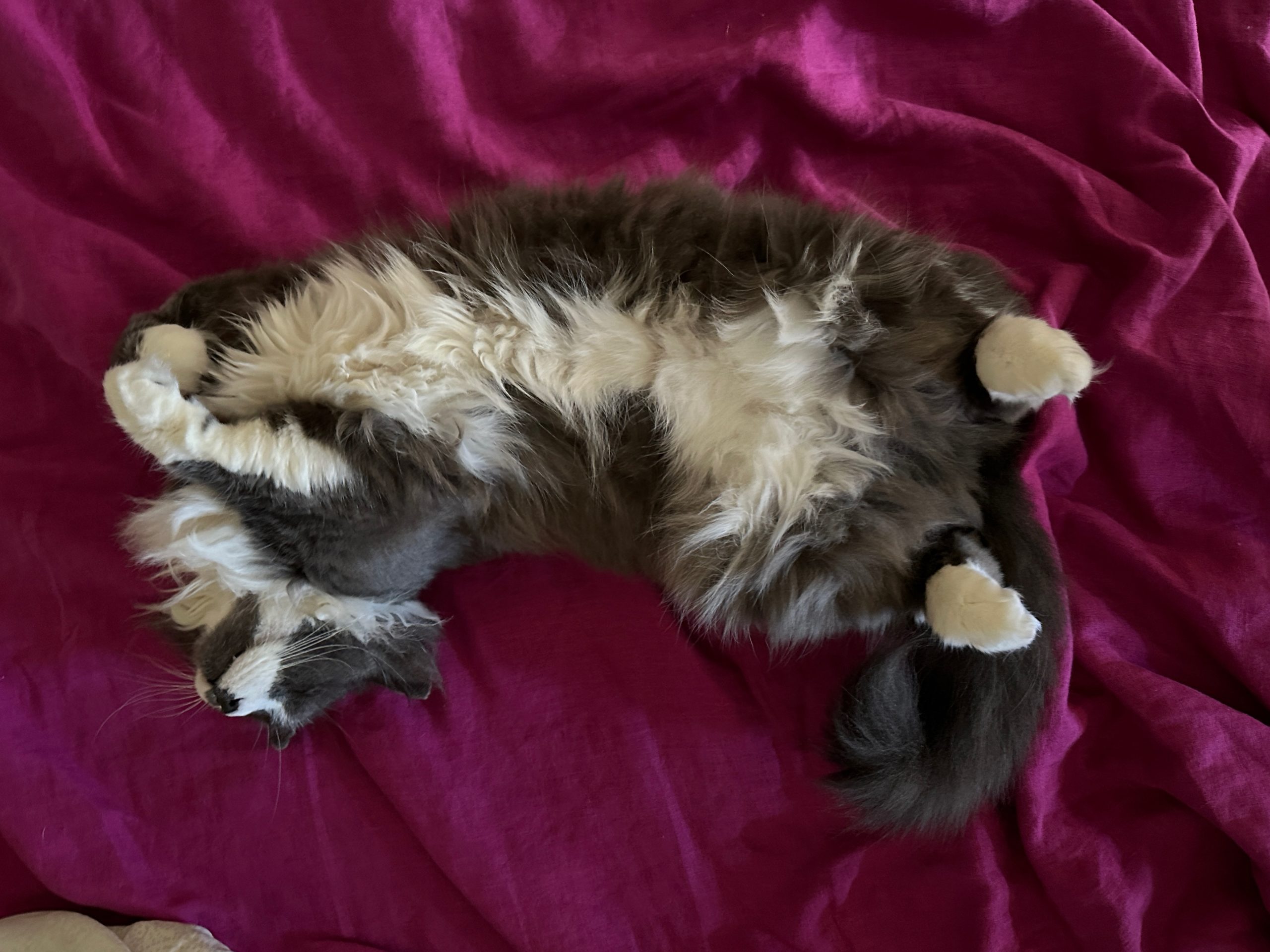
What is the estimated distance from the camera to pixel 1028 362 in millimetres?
1375

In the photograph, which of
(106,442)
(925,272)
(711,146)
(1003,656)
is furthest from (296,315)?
(1003,656)

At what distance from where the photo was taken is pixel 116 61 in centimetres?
187

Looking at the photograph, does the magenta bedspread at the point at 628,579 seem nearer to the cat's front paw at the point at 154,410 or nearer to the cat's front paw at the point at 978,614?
the cat's front paw at the point at 978,614

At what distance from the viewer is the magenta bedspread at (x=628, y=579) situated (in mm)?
1581

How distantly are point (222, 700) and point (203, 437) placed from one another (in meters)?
0.49

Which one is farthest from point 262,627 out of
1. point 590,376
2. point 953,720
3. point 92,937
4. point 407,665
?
point 953,720

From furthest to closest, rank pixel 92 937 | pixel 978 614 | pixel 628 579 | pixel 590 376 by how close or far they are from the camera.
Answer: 1. pixel 628 579
2. pixel 92 937
3. pixel 590 376
4. pixel 978 614

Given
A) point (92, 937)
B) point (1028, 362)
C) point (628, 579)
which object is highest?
point (1028, 362)

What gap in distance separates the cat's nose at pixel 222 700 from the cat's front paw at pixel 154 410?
17.0 inches

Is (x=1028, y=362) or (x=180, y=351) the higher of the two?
(x=1028, y=362)

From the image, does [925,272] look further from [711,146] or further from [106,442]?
[106,442]

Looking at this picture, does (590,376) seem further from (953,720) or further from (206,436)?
(953,720)

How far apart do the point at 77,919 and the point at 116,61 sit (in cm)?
181

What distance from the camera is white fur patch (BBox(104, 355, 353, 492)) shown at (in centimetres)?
142
